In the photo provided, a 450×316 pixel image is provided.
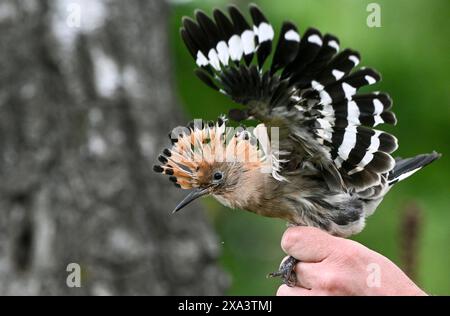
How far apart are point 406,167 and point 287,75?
111cm

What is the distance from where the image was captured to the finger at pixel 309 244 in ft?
10.8

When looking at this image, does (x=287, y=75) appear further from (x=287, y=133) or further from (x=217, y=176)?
(x=217, y=176)

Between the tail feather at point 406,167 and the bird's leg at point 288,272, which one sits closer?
the bird's leg at point 288,272

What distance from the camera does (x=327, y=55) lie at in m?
2.96

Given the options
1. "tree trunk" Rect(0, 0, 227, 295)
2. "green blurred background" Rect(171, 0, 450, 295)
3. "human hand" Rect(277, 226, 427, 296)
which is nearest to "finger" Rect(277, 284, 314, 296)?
"human hand" Rect(277, 226, 427, 296)

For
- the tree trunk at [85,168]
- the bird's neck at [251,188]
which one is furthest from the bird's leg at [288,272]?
the tree trunk at [85,168]

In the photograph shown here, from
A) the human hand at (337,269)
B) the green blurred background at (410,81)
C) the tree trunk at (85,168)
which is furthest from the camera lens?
the green blurred background at (410,81)

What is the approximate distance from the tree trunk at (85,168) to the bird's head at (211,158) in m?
1.78

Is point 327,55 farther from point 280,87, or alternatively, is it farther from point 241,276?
point 241,276

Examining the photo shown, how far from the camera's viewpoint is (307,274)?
3.30 meters

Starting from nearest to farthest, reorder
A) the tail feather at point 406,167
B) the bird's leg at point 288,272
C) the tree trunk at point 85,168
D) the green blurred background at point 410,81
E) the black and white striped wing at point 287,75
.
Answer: the black and white striped wing at point 287,75 → the bird's leg at point 288,272 → the tail feather at point 406,167 → the tree trunk at point 85,168 → the green blurred background at point 410,81

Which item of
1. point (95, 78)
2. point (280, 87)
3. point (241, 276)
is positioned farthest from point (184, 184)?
point (241, 276)

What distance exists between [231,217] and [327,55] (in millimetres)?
5140

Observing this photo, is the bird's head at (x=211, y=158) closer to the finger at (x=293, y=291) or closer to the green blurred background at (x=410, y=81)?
the finger at (x=293, y=291)
